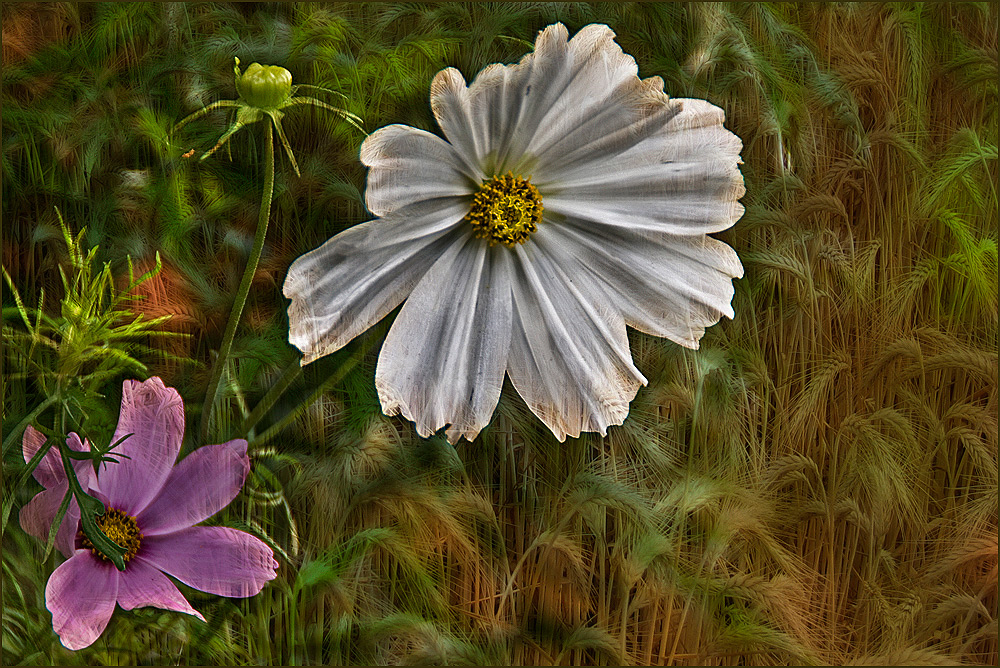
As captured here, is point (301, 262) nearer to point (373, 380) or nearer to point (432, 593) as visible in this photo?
point (373, 380)

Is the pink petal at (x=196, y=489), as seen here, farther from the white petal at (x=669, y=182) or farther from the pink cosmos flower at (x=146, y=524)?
the white petal at (x=669, y=182)

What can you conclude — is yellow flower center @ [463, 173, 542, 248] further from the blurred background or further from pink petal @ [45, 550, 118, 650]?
pink petal @ [45, 550, 118, 650]

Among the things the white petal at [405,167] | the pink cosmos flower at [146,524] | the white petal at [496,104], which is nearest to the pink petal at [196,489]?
Answer: the pink cosmos flower at [146,524]

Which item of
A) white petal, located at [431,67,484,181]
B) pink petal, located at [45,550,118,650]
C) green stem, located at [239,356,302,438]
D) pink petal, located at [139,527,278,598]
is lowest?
pink petal, located at [45,550,118,650]

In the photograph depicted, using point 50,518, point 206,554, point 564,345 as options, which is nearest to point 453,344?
point 564,345

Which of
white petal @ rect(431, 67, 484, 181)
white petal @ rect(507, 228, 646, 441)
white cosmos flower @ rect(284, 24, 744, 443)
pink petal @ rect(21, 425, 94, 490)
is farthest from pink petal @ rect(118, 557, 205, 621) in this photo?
white petal @ rect(431, 67, 484, 181)

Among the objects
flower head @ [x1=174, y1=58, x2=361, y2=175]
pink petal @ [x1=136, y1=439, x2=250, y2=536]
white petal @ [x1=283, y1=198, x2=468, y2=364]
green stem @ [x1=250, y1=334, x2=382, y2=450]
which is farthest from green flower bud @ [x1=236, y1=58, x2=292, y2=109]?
pink petal @ [x1=136, y1=439, x2=250, y2=536]

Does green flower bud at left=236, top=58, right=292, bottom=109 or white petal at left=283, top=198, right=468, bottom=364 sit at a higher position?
green flower bud at left=236, top=58, right=292, bottom=109
